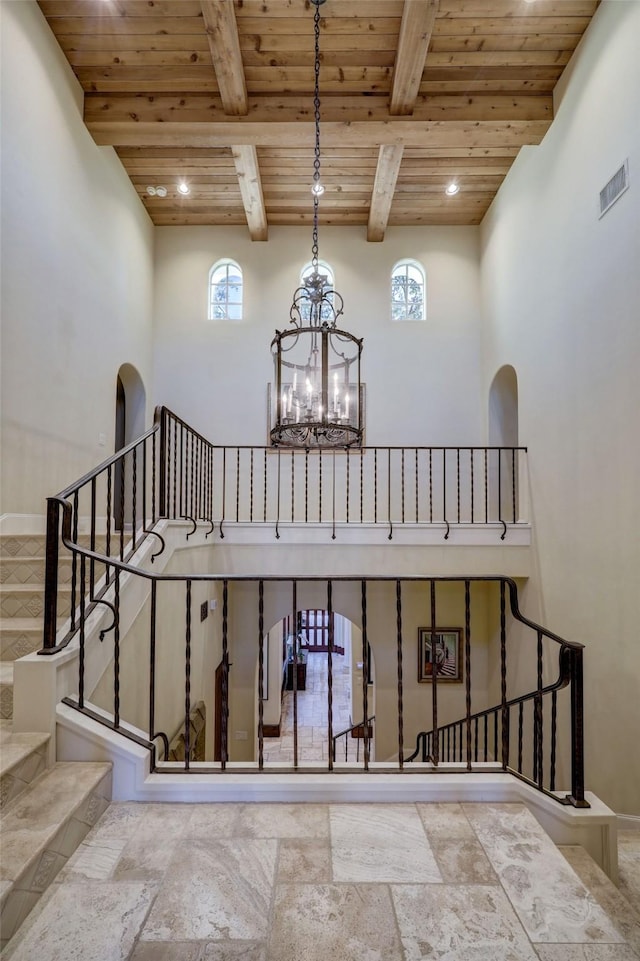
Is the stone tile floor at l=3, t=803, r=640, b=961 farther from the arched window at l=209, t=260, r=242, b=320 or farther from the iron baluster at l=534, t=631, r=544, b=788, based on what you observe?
the arched window at l=209, t=260, r=242, b=320

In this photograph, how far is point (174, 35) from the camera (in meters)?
4.37

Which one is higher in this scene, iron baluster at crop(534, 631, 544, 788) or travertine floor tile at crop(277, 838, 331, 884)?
iron baluster at crop(534, 631, 544, 788)

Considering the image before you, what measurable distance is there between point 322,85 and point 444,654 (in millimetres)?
6703

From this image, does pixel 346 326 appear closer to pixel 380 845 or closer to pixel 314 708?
pixel 380 845

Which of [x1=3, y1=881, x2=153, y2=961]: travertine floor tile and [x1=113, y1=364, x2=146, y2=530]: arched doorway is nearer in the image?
[x1=3, y1=881, x2=153, y2=961]: travertine floor tile

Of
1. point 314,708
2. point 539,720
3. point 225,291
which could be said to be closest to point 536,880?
point 539,720

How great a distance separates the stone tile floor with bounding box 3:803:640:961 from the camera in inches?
54.9

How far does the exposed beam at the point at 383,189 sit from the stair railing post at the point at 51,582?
5070 millimetres

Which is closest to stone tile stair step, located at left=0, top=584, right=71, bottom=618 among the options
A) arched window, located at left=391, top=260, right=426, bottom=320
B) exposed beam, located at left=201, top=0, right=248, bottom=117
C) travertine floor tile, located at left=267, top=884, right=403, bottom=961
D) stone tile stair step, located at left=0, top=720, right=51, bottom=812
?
stone tile stair step, located at left=0, top=720, right=51, bottom=812

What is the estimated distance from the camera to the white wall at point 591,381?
3.47 metres

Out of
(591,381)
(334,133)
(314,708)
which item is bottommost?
(314,708)

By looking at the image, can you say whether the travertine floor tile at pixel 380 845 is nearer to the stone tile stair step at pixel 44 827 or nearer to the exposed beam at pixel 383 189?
the stone tile stair step at pixel 44 827

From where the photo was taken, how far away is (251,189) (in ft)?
19.6

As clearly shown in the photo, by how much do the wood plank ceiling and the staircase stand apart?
16.0 feet
